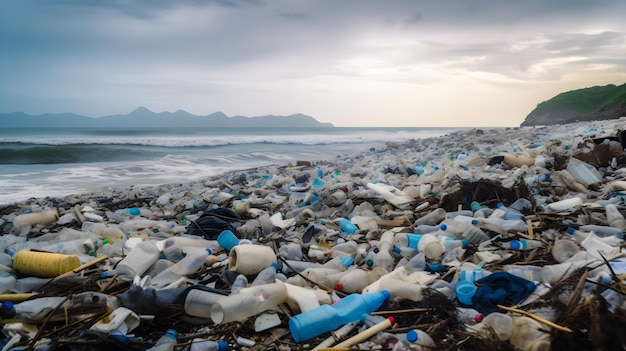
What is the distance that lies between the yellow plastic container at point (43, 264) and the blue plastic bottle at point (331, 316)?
1765 mm

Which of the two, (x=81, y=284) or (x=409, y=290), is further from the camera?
(x=81, y=284)

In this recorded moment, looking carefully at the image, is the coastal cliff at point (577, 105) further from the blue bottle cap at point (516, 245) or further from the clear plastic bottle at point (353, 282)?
the clear plastic bottle at point (353, 282)

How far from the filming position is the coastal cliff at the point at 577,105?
111 feet

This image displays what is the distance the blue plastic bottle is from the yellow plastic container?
5.79 feet

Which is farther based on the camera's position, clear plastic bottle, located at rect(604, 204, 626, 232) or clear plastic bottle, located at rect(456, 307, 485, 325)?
clear plastic bottle, located at rect(604, 204, 626, 232)

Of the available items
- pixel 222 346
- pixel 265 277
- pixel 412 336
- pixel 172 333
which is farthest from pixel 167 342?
pixel 412 336

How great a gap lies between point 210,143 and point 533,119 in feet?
136

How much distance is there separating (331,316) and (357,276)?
0.57 metres

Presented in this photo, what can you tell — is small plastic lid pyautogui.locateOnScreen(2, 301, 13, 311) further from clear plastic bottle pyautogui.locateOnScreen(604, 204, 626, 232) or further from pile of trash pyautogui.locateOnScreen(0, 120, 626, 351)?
clear plastic bottle pyautogui.locateOnScreen(604, 204, 626, 232)

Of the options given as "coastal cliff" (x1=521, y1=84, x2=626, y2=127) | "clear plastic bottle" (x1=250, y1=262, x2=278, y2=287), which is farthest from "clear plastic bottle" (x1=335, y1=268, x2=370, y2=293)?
"coastal cliff" (x1=521, y1=84, x2=626, y2=127)

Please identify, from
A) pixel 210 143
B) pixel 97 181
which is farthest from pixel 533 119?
pixel 97 181

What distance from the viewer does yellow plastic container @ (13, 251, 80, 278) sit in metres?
2.75

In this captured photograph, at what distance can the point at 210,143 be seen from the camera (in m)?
25.6

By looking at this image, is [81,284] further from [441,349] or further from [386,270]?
[441,349]
